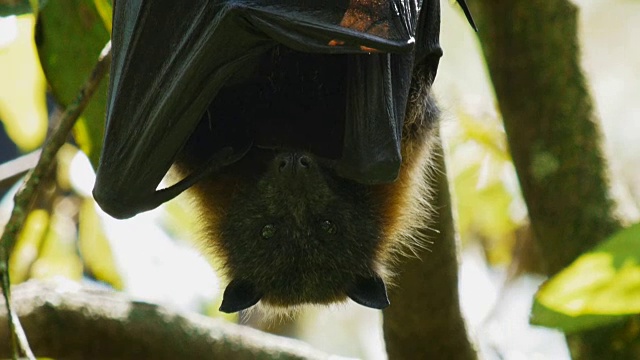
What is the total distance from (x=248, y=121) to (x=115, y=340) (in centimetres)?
133

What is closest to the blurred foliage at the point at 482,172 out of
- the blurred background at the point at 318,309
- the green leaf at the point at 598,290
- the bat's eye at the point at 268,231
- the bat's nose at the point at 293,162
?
the blurred background at the point at 318,309

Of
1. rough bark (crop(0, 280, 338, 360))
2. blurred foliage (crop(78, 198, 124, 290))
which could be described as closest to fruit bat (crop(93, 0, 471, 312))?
rough bark (crop(0, 280, 338, 360))

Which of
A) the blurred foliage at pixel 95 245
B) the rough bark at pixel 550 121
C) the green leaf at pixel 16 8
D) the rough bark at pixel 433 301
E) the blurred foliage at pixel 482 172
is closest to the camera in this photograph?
the green leaf at pixel 16 8

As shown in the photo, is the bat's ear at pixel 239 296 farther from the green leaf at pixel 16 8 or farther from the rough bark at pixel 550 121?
the rough bark at pixel 550 121

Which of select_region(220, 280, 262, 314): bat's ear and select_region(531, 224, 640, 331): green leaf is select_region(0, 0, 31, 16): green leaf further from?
select_region(531, 224, 640, 331): green leaf

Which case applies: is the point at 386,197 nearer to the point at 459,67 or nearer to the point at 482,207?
the point at 482,207

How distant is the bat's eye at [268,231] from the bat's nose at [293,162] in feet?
1.05

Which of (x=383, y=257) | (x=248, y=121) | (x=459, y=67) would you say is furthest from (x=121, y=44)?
(x=459, y=67)

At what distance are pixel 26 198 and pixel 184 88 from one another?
33.0 inches

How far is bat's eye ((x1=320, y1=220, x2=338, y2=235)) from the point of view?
14.7ft

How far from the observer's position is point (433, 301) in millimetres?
4914

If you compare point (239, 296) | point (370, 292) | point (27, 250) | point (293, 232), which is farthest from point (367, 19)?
point (27, 250)

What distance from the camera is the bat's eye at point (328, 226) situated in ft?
14.7

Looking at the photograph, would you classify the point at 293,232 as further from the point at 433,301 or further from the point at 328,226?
the point at 433,301
